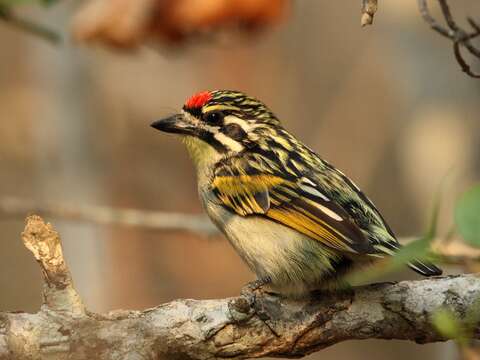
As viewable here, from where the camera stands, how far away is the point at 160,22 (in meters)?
6.02

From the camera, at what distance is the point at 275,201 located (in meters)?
4.69

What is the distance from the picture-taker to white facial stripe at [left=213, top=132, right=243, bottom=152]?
200 inches

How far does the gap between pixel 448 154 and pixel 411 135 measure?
0.64 m

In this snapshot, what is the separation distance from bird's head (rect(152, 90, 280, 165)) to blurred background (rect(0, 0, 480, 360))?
3.76 metres

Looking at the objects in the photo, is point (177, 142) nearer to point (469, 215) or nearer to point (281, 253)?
point (281, 253)

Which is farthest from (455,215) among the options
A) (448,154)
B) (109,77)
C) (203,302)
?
(109,77)

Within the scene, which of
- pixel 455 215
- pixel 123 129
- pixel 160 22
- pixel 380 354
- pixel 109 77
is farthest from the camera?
pixel 123 129

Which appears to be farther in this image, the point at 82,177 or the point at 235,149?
the point at 82,177

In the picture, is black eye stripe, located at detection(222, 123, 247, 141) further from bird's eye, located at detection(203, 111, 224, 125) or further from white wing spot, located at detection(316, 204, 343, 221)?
white wing spot, located at detection(316, 204, 343, 221)

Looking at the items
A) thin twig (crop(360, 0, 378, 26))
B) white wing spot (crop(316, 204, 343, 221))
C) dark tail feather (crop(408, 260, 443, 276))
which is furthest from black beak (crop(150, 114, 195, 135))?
thin twig (crop(360, 0, 378, 26))

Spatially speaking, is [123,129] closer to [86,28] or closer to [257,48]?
[257,48]

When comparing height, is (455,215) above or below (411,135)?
below

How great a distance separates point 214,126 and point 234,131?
11cm

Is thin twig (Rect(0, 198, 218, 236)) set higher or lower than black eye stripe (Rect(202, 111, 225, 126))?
higher
